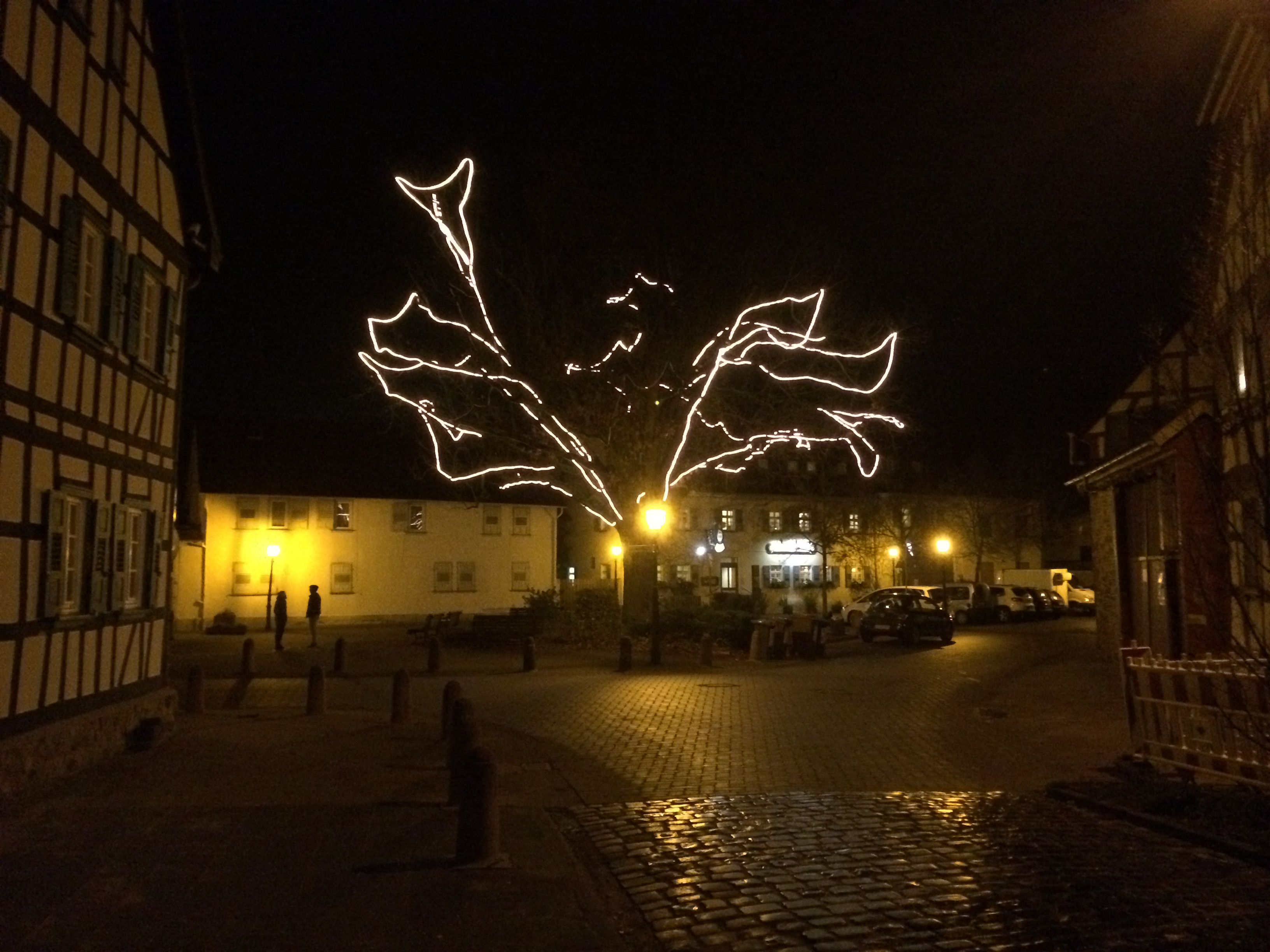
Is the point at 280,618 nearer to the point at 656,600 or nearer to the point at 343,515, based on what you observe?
the point at 656,600

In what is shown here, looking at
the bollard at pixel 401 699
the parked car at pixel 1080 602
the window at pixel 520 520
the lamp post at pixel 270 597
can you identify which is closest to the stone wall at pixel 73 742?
the bollard at pixel 401 699

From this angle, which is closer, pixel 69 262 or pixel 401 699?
pixel 69 262

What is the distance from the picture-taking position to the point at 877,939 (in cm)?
670

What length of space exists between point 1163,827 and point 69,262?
11.0m

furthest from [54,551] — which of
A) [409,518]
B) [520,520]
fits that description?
[520,520]

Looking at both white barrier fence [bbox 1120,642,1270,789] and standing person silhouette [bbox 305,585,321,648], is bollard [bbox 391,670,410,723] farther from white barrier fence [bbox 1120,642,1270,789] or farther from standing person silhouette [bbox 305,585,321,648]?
standing person silhouette [bbox 305,585,321,648]

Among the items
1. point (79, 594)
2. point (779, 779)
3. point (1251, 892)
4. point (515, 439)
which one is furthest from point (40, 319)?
point (515, 439)

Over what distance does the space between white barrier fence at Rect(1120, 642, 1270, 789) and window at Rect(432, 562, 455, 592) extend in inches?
1573

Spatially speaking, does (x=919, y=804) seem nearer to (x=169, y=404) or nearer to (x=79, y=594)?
(x=79, y=594)

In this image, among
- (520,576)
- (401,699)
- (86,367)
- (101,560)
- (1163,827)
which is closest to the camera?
(1163,827)

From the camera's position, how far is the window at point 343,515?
4875 cm

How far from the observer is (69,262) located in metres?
11.7

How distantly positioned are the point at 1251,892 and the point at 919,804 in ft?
11.4

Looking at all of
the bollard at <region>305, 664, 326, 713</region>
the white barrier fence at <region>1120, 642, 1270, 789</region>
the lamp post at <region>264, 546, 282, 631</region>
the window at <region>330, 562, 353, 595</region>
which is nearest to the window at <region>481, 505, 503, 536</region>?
the window at <region>330, 562, 353, 595</region>
